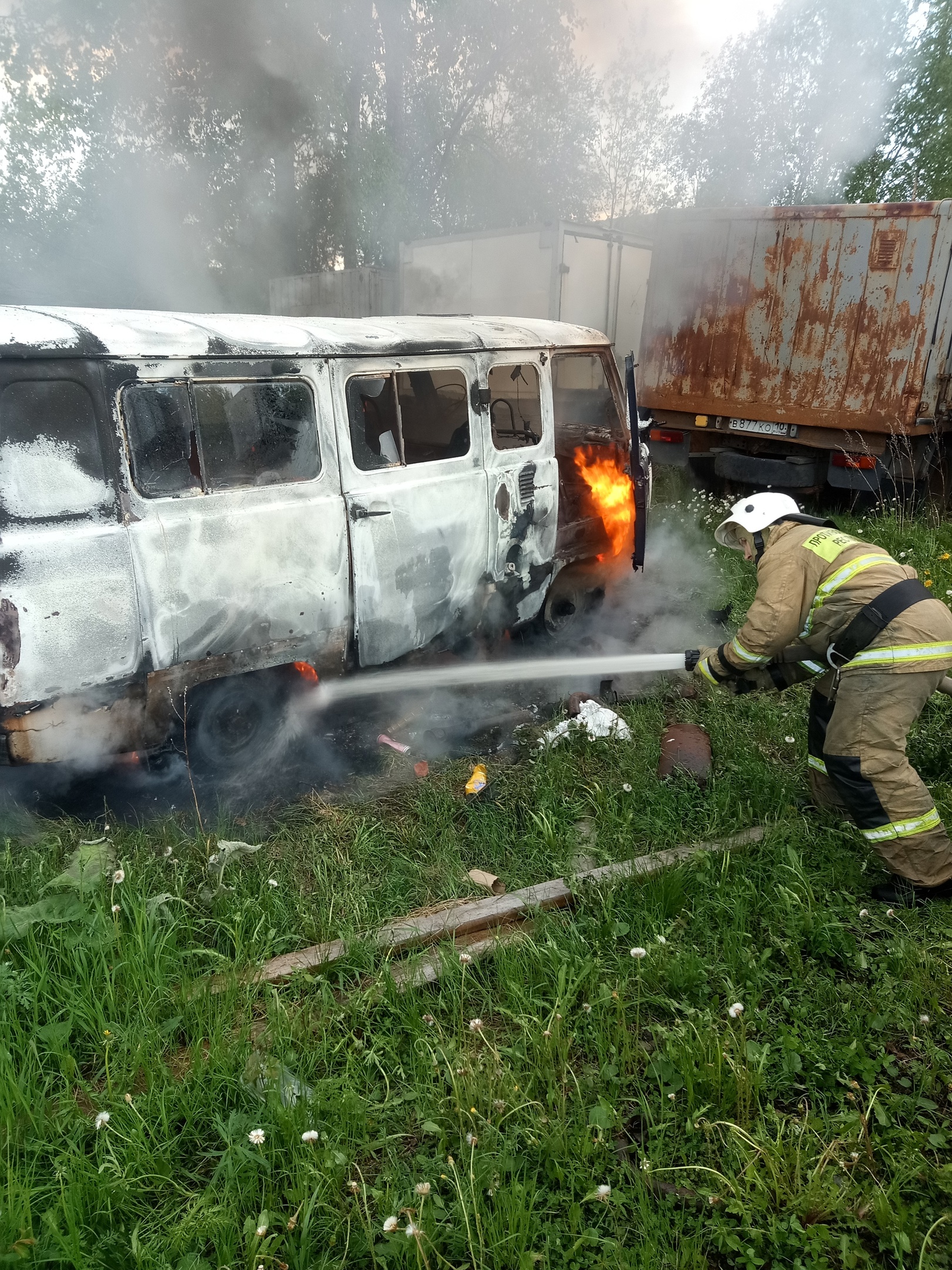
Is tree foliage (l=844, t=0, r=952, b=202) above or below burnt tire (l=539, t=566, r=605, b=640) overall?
above

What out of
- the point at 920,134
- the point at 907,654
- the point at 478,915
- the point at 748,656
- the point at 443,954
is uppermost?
the point at 920,134

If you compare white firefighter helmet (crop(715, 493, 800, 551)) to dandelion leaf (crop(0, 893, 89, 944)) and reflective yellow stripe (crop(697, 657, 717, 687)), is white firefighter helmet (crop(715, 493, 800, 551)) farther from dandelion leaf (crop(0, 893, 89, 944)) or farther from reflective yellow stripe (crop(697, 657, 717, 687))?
dandelion leaf (crop(0, 893, 89, 944))

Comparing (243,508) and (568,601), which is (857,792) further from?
(568,601)

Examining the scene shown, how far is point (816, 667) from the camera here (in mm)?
3697

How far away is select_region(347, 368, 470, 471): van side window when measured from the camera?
4176 millimetres

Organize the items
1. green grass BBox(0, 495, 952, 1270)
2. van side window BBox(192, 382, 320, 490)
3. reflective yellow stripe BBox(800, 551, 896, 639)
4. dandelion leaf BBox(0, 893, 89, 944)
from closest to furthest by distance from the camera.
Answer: green grass BBox(0, 495, 952, 1270), dandelion leaf BBox(0, 893, 89, 944), reflective yellow stripe BBox(800, 551, 896, 639), van side window BBox(192, 382, 320, 490)

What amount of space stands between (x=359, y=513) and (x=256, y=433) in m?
0.63

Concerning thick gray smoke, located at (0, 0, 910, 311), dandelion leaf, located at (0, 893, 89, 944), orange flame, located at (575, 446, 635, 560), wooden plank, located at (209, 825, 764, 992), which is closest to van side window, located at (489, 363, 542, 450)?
orange flame, located at (575, 446, 635, 560)

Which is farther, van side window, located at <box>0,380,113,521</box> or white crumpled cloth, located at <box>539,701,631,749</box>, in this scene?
white crumpled cloth, located at <box>539,701,631,749</box>

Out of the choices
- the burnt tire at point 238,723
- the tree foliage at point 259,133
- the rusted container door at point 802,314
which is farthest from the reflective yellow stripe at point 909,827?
the tree foliage at point 259,133

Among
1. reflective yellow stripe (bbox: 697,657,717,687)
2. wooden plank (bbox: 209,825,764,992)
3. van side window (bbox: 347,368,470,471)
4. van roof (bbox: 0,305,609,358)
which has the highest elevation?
van roof (bbox: 0,305,609,358)

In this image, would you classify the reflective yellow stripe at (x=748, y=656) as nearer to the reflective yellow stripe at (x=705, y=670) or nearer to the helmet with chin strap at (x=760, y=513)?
the reflective yellow stripe at (x=705, y=670)

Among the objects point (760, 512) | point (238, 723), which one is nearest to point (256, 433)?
point (238, 723)

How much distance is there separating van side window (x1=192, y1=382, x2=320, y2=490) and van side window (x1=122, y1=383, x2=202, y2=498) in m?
0.06
